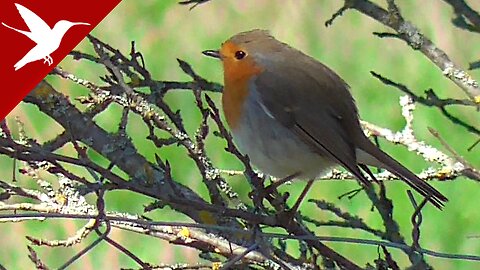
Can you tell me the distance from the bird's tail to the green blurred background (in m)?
1.73

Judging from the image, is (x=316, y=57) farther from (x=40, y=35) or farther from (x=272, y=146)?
(x=40, y=35)

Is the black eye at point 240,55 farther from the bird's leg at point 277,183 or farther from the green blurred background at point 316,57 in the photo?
the green blurred background at point 316,57

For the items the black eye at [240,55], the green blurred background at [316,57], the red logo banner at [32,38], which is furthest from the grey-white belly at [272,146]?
the green blurred background at [316,57]

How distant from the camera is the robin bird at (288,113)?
2592 millimetres

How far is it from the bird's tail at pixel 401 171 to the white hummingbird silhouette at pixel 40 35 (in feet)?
2.70

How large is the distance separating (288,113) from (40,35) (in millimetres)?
677

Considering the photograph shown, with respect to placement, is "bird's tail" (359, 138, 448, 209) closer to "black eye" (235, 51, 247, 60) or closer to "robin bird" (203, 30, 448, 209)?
"robin bird" (203, 30, 448, 209)

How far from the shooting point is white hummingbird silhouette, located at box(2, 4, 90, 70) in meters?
2.28

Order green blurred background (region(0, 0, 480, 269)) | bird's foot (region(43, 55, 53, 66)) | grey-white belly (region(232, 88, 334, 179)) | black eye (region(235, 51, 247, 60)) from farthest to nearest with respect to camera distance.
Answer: green blurred background (region(0, 0, 480, 269))
black eye (region(235, 51, 247, 60))
grey-white belly (region(232, 88, 334, 179))
bird's foot (region(43, 55, 53, 66))

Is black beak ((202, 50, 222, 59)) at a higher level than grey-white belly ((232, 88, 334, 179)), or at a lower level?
higher

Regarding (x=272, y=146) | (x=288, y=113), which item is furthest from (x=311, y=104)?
(x=272, y=146)

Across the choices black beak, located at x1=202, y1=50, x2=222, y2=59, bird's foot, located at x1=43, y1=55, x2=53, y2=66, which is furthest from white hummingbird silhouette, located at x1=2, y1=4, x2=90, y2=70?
black beak, located at x1=202, y1=50, x2=222, y2=59

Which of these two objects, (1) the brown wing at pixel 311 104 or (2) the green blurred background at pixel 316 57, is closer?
(1) the brown wing at pixel 311 104

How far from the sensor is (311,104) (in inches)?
105
